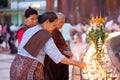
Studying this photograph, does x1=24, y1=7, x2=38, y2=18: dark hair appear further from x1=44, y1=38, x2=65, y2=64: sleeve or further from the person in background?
x1=44, y1=38, x2=65, y2=64: sleeve

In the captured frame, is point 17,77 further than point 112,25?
No

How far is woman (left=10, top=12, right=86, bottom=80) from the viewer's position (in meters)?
3.70

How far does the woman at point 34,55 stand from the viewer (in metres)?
3.70

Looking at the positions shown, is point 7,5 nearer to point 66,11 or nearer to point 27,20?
point 66,11

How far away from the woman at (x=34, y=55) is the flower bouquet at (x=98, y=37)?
179 centimetres

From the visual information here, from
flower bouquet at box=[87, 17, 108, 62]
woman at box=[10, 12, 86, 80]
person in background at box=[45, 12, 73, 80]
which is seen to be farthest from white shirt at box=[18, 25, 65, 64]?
flower bouquet at box=[87, 17, 108, 62]

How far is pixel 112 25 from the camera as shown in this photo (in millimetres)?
25984

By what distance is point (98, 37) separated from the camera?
5914 millimetres

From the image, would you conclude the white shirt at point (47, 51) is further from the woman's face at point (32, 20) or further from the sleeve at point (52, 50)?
the woman's face at point (32, 20)

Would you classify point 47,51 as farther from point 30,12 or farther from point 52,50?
point 30,12

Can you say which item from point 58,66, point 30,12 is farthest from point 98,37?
point 30,12

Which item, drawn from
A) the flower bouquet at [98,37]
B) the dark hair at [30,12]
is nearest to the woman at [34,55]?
the dark hair at [30,12]

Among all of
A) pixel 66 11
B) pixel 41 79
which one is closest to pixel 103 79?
pixel 41 79

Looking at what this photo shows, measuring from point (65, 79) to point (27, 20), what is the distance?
3.06 ft
